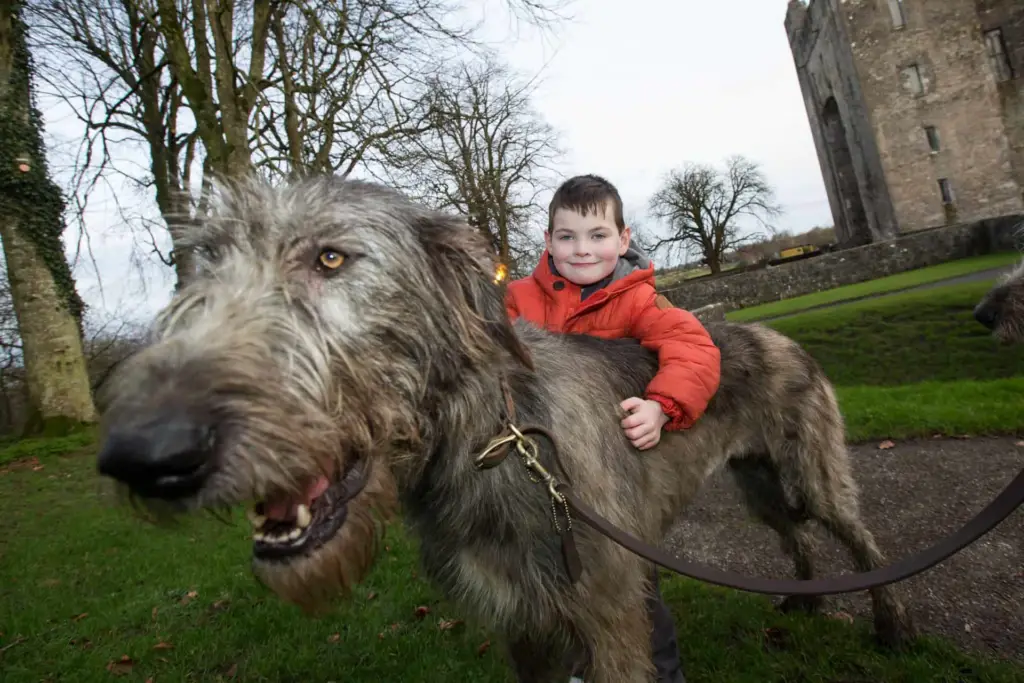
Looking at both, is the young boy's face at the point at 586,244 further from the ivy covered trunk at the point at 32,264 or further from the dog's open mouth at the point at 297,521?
the ivy covered trunk at the point at 32,264

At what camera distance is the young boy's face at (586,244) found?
3328 mm

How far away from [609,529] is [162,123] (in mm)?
20550

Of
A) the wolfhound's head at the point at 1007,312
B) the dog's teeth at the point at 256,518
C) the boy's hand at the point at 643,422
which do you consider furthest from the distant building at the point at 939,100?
the dog's teeth at the point at 256,518

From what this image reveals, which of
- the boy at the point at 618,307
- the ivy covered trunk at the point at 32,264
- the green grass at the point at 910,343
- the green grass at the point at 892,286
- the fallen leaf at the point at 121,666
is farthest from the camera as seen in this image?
the green grass at the point at 892,286

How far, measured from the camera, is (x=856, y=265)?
27.7 m

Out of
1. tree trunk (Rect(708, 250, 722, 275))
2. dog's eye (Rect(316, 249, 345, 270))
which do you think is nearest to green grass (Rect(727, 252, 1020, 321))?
dog's eye (Rect(316, 249, 345, 270))

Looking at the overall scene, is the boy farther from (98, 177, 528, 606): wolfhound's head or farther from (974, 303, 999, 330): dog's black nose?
(974, 303, 999, 330): dog's black nose

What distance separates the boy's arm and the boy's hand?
0.05 metres

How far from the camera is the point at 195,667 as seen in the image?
4398 mm

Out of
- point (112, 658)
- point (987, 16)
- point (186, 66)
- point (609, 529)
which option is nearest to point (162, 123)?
point (186, 66)

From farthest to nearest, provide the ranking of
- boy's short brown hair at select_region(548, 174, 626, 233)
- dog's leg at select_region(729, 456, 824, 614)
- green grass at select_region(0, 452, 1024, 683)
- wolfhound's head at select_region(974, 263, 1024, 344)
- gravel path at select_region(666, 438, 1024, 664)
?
wolfhound's head at select_region(974, 263, 1024, 344), dog's leg at select_region(729, 456, 824, 614), gravel path at select_region(666, 438, 1024, 664), green grass at select_region(0, 452, 1024, 683), boy's short brown hair at select_region(548, 174, 626, 233)

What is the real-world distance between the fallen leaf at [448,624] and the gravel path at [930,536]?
2.16m

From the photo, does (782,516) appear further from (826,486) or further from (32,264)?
(32,264)

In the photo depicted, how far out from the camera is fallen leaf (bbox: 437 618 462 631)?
452 cm
